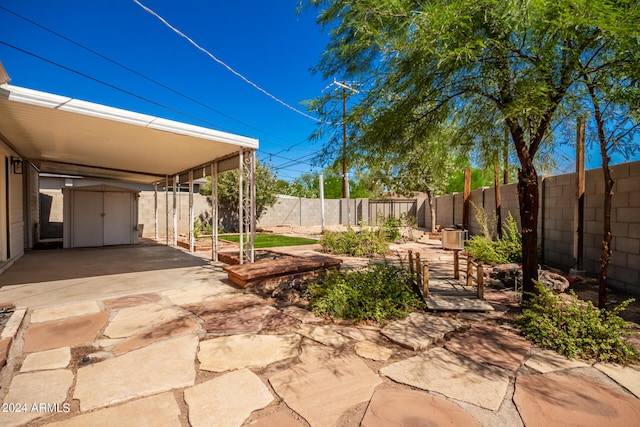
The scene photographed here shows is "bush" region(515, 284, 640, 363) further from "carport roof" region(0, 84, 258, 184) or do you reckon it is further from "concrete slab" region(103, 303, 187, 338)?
"carport roof" region(0, 84, 258, 184)

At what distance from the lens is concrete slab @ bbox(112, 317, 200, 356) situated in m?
2.50

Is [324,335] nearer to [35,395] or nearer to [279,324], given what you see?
[279,324]

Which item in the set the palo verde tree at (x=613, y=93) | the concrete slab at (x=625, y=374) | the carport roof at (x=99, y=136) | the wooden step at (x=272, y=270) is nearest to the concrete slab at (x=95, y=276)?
the wooden step at (x=272, y=270)

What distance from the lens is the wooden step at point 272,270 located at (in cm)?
A: 437

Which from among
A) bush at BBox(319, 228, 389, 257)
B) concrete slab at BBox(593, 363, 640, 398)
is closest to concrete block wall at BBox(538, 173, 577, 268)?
bush at BBox(319, 228, 389, 257)

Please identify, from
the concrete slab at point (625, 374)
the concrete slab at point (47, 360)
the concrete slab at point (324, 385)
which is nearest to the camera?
the concrete slab at point (324, 385)

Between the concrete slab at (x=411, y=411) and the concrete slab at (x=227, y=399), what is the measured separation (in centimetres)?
63

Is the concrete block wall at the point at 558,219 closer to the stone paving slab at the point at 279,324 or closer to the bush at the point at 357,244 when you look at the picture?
the bush at the point at 357,244

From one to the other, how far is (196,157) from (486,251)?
6833mm

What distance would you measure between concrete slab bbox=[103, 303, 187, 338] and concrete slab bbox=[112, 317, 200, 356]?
0.10 meters

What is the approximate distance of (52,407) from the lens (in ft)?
5.66

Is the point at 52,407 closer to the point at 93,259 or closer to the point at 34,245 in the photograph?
the point at 93,259

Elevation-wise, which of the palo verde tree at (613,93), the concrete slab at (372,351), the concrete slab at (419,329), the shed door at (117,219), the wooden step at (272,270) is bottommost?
the concrete slab at (372,351)

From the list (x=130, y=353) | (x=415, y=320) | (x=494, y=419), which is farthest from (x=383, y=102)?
(x=130, y=353)
